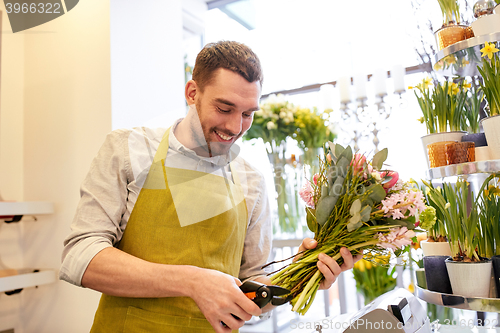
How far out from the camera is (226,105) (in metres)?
0.96

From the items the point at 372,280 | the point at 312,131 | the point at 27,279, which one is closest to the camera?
the point at 27,279

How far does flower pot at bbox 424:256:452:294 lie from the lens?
3.44 ft

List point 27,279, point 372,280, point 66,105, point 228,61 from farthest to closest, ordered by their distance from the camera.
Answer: point 372,280 < point 66,105 < point 27,279 < point 228,61

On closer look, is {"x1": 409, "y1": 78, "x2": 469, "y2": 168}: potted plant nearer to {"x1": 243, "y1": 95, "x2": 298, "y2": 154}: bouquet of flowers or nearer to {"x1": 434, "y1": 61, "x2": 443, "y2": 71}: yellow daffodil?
{"x1": 434, "y1": 61, "x2": 443, "y2": 71}: yellow daffodil

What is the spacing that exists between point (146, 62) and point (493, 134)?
4.51 ft

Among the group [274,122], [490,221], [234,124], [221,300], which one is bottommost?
[221,300]

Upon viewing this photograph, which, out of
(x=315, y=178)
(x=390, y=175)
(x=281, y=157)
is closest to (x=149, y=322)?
(x=315, y=178)

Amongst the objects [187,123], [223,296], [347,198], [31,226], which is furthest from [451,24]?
[31,226]

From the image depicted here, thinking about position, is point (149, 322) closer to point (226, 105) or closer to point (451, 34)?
point (226, 105)

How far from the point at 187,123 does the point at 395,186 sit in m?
0.62

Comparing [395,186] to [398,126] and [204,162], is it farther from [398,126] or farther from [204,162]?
[398,126]

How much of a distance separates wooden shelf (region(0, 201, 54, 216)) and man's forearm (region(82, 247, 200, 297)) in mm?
839

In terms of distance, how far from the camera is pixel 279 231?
84.8 inches

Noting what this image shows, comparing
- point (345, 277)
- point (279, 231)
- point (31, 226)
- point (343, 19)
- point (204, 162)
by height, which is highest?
point (343, 19)
